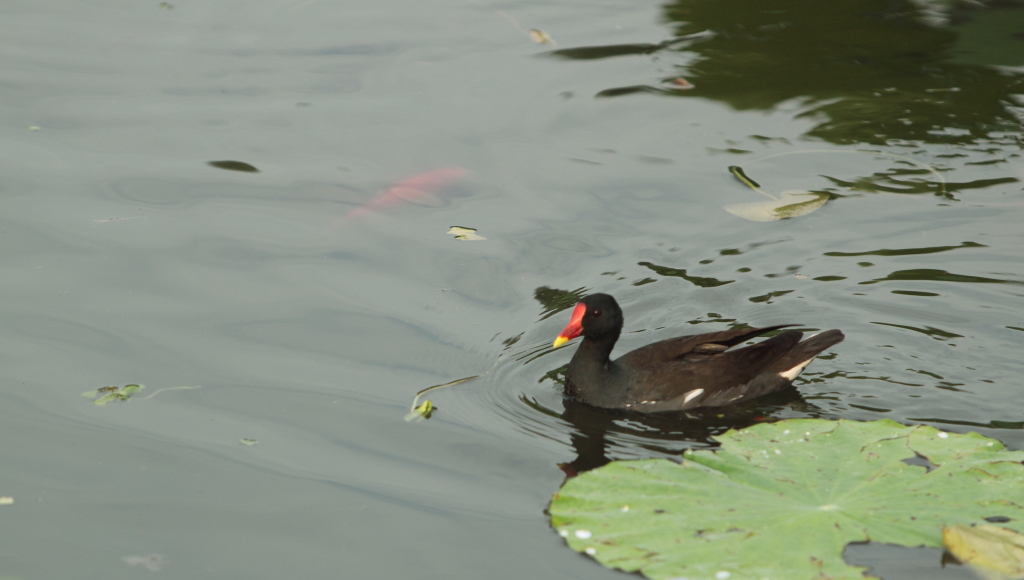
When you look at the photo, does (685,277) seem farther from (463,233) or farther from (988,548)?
(988,548)

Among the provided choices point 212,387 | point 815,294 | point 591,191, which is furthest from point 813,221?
point 212,387

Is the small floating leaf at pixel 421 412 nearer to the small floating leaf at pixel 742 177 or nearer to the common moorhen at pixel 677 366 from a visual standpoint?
the common moorhen at pixel 677 366

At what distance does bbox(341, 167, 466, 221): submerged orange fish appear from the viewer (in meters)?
6.77

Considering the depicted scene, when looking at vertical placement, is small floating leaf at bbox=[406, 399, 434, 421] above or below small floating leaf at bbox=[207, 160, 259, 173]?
below

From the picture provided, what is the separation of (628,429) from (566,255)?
1.74m

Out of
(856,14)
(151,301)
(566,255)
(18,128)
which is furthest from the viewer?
(856,14)

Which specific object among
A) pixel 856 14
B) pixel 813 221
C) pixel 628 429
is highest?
pixel 856 14

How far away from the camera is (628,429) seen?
477cm

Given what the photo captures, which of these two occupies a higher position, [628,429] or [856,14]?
[856,14]

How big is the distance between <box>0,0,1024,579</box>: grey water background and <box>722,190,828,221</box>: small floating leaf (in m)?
0.09

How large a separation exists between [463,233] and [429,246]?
0.26m

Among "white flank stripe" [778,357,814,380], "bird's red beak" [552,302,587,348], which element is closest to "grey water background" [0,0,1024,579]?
"white flank stripe" [778,357,814,380]

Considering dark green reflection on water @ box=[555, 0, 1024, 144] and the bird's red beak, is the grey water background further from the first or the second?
the bird's red beak

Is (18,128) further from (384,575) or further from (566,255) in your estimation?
(384,575)
